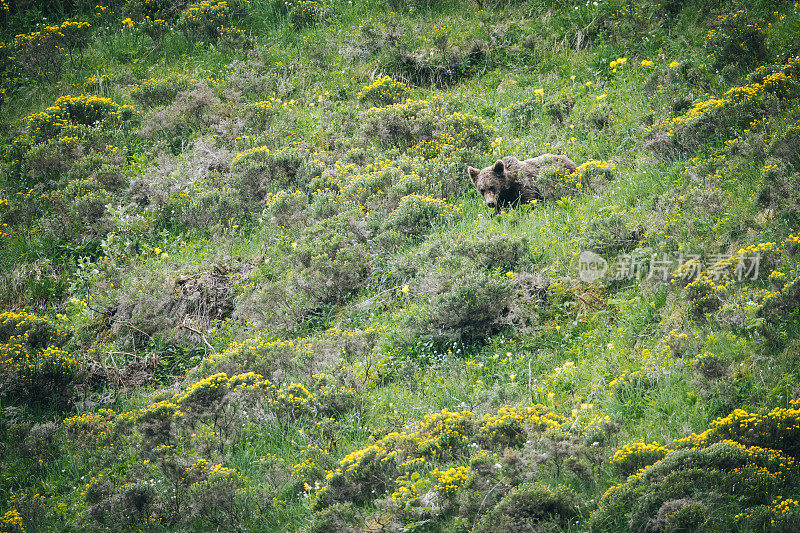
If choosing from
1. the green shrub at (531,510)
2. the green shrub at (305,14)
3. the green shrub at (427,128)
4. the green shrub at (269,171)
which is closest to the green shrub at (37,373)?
the green shrub at (269,171)

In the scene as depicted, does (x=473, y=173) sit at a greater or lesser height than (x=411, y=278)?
greater

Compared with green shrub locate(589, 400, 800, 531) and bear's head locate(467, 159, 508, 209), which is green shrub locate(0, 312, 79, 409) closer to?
bear's head locate(467, 159, 508, 209)

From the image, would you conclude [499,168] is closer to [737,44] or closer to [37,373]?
[737,44]

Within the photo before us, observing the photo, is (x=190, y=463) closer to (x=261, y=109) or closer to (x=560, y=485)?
(x=560, y=485)

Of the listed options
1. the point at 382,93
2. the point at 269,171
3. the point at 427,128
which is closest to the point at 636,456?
the point at 427,128

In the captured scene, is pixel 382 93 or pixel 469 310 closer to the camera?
pixel 469 310

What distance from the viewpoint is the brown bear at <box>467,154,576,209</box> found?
957 centimetres

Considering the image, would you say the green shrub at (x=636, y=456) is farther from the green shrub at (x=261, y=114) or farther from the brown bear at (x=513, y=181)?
the green shrub at (x=261, y=114)

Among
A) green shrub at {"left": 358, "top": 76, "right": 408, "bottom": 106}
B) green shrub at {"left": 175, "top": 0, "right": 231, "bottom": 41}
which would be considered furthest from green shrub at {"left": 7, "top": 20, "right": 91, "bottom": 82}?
green shrub at {"left": 358, "top": 76, "right": 408, "bottom": 106}

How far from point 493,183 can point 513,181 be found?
11.6 inches

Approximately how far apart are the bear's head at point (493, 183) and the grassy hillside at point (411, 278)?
0.41m

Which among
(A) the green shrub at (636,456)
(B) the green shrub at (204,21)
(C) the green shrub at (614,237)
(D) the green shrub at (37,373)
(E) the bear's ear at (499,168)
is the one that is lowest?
(D) the green shrub at (37,373)

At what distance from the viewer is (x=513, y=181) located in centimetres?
964

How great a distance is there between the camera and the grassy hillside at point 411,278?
18.4 feet
